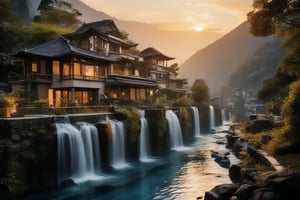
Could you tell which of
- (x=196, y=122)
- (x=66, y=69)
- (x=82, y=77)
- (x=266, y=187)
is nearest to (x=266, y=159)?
(x=266, y=187)

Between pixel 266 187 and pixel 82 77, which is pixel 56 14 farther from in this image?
pixel 266 187

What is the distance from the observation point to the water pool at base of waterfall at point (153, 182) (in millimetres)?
22031

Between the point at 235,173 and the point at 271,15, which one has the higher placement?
the point at 271,15

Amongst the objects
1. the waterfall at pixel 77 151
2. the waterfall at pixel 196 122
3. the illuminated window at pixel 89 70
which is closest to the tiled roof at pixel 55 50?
the illuminated window at pixel 89 70

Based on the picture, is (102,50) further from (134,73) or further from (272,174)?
(272,174)

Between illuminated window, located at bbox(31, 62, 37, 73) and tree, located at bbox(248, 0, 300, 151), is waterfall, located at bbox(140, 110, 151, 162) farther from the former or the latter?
tree, located at bbox(248, 0, 300, 151)

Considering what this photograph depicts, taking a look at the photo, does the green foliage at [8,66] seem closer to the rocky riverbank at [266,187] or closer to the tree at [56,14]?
the tree at [56,14]

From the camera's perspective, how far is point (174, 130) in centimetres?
4716

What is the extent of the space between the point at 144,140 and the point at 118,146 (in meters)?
5.83

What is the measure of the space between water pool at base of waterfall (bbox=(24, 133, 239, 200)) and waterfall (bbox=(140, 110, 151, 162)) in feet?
8.08

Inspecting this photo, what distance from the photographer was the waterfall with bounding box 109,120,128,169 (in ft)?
103

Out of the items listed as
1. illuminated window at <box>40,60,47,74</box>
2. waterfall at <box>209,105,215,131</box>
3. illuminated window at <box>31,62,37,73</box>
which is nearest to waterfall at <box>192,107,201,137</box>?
waterfall at <box>209,105,215,131</box>

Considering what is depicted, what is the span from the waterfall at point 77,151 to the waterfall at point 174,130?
737 inches

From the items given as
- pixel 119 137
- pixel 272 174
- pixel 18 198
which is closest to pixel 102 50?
pixel 119 137
